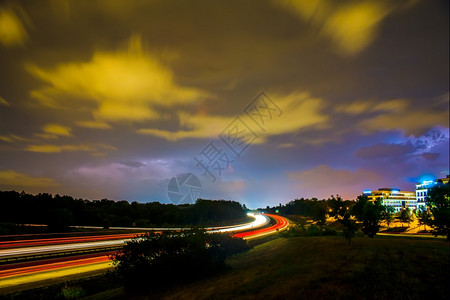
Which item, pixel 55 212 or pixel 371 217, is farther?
pixel 55 212

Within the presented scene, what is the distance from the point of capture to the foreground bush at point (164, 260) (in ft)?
55.0

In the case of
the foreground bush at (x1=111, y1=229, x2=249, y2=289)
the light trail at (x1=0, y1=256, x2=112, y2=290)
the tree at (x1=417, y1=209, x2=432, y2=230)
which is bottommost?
the light trail at (x1=0, y1=256, x2=112, y2=290)

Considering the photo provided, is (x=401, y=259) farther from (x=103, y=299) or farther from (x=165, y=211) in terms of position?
(x=165, y=211)

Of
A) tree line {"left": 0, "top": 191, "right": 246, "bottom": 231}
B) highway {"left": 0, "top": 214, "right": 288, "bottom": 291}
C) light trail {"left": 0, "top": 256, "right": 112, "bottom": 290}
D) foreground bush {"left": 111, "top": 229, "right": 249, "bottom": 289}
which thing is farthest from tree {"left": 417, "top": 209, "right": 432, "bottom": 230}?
light trail {"left": 0, "top": 256, "right": 112, "bottom": 290}

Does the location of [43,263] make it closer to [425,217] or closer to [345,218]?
[345,218]

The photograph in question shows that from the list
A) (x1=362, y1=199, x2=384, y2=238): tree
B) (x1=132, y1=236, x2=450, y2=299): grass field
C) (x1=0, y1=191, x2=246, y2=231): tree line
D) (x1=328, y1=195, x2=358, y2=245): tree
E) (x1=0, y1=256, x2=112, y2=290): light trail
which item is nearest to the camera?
(x1=132, y1=236, x2=450, y2=299): grass field

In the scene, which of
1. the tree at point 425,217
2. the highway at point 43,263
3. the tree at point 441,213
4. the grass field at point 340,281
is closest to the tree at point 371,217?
the tree at point 425,217

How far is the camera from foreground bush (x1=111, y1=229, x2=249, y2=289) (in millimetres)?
16750

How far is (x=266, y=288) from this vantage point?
1321 cm

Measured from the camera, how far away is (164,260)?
1700cm

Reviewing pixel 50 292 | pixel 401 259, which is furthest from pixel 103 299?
pixel 401 259

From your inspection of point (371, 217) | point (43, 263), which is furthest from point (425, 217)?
point (43, 263)

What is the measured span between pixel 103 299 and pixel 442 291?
678 inches

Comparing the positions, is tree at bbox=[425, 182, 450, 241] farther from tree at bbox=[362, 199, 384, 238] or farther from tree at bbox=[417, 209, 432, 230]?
tree at bbox=[362, 199, 384, 238]
